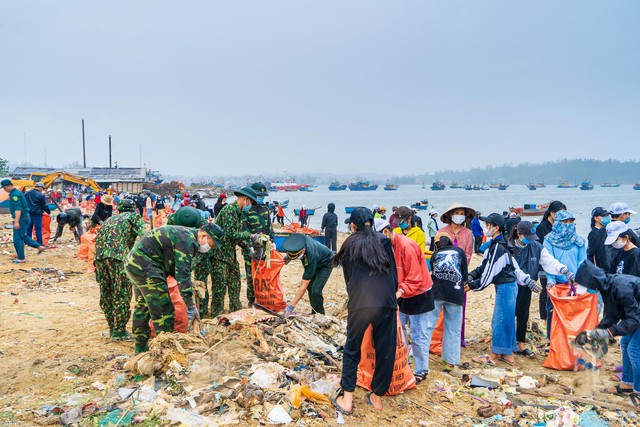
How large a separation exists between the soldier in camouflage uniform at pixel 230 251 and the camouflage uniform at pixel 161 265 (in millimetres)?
1786

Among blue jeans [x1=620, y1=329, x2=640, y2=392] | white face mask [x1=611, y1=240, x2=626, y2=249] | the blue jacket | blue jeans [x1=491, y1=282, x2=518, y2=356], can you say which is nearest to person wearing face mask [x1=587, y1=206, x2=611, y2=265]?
the blue jacket

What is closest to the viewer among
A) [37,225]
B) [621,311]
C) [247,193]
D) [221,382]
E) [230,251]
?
[221,382]

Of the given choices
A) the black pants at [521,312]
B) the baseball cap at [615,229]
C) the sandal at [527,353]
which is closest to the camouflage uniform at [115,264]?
the black pants at [521,312]

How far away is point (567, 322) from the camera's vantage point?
5016mm

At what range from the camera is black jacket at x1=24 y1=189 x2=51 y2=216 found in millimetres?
10726

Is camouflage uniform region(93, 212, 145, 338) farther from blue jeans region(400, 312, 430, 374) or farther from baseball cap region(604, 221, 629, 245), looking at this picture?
baseball cap region(604, 221, 629, 245)

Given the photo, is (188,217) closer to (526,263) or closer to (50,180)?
(526,263)

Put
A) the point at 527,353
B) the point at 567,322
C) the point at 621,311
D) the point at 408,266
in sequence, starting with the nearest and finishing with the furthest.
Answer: the point at 621,311 → the point at 408,266 → the point at 567,322 → the point at 527,353

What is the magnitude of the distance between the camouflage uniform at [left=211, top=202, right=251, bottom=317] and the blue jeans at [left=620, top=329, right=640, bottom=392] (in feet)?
14.7

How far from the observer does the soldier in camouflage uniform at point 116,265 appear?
523 centimetres

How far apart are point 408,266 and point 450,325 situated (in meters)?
1.24

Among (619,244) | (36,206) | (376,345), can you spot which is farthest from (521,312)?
(36,206)

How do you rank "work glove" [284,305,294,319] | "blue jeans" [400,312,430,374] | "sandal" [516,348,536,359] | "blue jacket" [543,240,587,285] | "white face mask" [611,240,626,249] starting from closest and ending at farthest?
"blue jeans" [400,312,430,374] < "white face mask" [611,240,626,249] < "work glove" [284,305,294,319] < "sandal" [516,348,536,359] < "blue jacket" [543,240,587,285]

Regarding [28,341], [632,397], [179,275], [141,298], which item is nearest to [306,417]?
[179,275]
